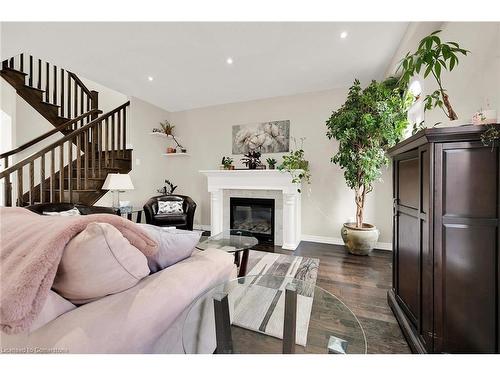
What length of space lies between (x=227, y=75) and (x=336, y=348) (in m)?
3.40

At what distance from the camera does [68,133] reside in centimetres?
364

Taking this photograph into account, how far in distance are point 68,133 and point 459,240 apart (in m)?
5.01

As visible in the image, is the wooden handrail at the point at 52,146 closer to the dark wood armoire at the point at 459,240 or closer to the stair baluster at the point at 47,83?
the stair baluster at the point at 47,83

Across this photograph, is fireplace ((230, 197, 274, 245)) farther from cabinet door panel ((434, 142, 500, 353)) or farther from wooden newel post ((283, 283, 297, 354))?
cabinet door panel ((434, 142, 500, 353))

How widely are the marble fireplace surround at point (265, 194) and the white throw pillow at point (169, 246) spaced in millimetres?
2473

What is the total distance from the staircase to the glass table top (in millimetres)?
2229

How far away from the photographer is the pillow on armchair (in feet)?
12.3

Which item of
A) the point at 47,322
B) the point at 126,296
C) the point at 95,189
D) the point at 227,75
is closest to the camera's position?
the point at 47,322

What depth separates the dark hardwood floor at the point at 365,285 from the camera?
147cm

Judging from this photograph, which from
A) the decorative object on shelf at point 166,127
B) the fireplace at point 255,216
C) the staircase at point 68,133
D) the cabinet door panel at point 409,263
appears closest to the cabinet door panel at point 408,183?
the cabinet door panel at point 409,263

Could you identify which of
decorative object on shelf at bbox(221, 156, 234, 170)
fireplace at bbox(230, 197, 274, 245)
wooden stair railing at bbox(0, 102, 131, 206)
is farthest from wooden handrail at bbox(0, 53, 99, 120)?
fireplace at bbox(230, 197, 274, 245)
